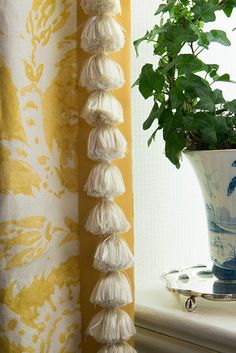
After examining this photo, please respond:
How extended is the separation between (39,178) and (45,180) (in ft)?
0.04

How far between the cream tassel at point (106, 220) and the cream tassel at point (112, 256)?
0.05 feet

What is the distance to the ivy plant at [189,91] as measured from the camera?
0.83 m

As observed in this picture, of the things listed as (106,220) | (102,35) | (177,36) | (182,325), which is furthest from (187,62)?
(182,325)

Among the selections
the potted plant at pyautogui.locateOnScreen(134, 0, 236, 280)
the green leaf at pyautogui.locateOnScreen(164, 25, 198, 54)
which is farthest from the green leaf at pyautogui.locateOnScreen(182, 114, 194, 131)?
the green leaf at pyautogui.locateOnScreen(164, 25, 198, 54)

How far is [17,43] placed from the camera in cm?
75

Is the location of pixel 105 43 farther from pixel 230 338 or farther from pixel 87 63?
pixel 230 338

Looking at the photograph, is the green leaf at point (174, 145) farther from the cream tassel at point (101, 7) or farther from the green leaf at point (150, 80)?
the cream tassel at point (101, 7)

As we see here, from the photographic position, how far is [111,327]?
78 centimetres

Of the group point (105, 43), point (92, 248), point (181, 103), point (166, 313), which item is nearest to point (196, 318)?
point (166, 313)

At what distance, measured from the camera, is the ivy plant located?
826 mm

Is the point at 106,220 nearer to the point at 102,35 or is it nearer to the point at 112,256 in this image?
the point at 112,256

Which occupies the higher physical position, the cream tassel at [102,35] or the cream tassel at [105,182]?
the cream tassel at [102,35]

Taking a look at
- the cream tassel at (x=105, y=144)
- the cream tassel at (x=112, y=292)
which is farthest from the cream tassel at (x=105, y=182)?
the cream tassel at (x=112, y=292)

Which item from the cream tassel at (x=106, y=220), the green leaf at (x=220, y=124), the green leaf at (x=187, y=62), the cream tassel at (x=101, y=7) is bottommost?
the cream tassel at (x=106, y=220)
